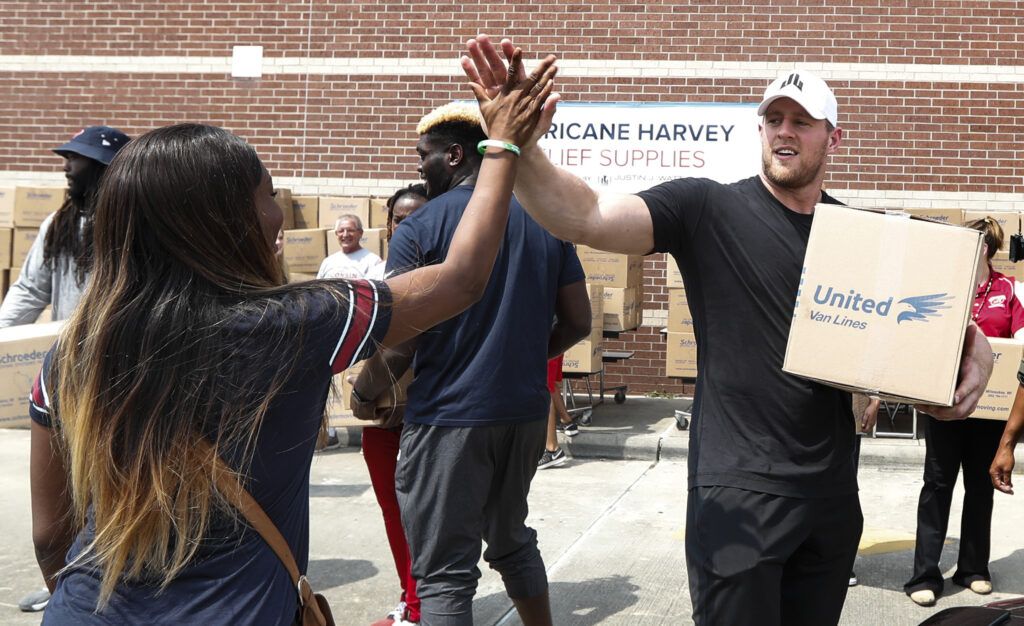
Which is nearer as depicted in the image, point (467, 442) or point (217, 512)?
point (217, 512)

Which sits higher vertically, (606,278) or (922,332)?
(922,332)

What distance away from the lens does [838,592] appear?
2.89 metres

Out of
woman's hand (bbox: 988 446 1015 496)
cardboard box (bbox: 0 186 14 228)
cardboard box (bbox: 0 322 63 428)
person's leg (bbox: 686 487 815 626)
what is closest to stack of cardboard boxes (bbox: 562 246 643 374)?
woman's hand (bbox: 988 446 1015 496)

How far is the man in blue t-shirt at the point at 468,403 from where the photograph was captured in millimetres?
3740

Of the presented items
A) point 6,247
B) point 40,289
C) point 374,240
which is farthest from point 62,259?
point 6,247

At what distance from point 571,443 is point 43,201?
20.5 feet

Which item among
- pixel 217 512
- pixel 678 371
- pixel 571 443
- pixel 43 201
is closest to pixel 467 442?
pixel 217 512

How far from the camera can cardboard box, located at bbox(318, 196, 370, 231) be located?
11.4 metres

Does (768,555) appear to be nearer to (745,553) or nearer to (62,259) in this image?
(745,553)

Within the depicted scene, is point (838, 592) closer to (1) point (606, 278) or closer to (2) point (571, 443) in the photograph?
(2) point (571, 443)

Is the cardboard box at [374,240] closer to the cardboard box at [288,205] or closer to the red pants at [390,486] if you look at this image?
the cardboard box at [288,205]

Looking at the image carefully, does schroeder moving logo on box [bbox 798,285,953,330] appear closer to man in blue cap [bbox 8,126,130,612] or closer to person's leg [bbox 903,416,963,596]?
man in blue cap [bbox 8,126,130,612]

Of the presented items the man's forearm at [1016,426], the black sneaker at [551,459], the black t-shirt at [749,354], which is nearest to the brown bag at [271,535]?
the black t-shirt at [749,354]

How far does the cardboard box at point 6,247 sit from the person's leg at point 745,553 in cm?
1024
